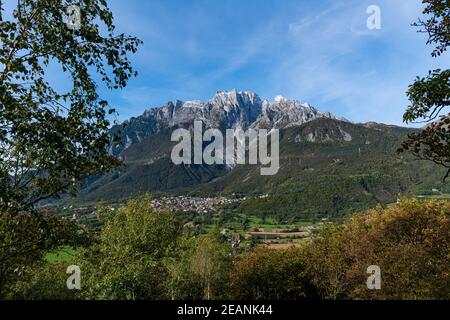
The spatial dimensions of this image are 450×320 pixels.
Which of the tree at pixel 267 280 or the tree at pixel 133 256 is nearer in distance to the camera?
the tree at pixel 133 256

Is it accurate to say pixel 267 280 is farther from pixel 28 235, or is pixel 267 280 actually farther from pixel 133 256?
pixel 28 235

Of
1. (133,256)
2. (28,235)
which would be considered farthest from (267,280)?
(28,235)

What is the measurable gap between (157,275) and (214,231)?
17406 mm

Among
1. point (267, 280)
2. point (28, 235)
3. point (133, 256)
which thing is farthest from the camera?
point (267, 280)

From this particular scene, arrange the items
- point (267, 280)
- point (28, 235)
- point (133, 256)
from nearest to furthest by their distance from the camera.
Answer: point (28, 235) → point (133, 256) → point (267, 280)

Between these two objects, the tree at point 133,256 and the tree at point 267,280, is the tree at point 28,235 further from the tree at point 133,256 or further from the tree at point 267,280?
the tree at point 267,280

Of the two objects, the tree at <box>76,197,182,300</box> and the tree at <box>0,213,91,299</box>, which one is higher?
the tree at <box>0,213,91,299</box>

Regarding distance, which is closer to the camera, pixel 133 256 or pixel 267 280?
pixel 133 256

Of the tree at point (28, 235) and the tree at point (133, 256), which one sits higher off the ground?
the tree at point (28, 235)

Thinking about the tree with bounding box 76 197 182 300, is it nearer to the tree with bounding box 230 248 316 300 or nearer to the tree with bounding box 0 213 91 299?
the tree with bounding box 230 248 316 300

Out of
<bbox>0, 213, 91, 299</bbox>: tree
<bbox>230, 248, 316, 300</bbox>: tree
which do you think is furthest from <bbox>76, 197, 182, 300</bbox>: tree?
<bbox>0, 213, 91, 299</bbox>: tree

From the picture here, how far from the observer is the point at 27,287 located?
26.5 m

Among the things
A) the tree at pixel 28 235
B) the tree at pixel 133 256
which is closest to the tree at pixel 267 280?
the tree at pixel 133 256
